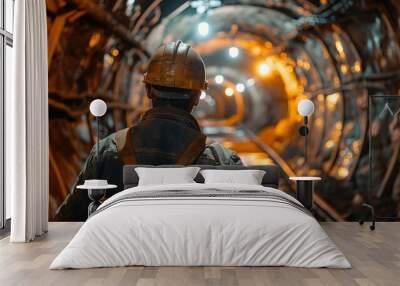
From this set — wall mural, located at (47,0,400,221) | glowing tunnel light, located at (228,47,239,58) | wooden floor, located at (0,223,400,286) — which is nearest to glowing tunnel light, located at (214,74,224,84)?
wall mural, located at (47,0,400,221)

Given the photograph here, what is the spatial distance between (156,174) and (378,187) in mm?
2903

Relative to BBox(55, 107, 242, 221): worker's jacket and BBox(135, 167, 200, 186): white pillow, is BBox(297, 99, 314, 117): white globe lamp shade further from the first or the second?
BBox(135, 167, 200, 186): white pillow

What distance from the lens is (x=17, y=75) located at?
5.81 m

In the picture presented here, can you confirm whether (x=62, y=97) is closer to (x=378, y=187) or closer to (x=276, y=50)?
(x=276, y=50)

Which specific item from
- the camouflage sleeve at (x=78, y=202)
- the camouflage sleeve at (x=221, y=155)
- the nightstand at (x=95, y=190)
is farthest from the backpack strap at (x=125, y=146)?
the camouflage sleeve at (x=221, y=155)

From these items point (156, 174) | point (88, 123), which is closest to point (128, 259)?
point (156, 174)

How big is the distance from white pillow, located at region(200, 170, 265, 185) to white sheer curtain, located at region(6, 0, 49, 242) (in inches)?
74.0

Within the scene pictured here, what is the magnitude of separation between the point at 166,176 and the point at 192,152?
0.76m

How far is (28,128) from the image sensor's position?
592 cm

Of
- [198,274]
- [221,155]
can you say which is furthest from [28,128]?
[198,274]

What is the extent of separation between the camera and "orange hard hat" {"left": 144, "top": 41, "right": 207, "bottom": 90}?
7078mm

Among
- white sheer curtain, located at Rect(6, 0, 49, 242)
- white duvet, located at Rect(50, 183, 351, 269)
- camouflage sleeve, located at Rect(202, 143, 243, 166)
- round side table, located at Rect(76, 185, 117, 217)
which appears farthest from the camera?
camouflage sleeve, located at Rect(202, 143, 243, 166)

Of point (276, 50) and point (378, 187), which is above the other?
point (276, 50)

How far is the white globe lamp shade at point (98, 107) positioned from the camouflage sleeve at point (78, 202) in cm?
53
